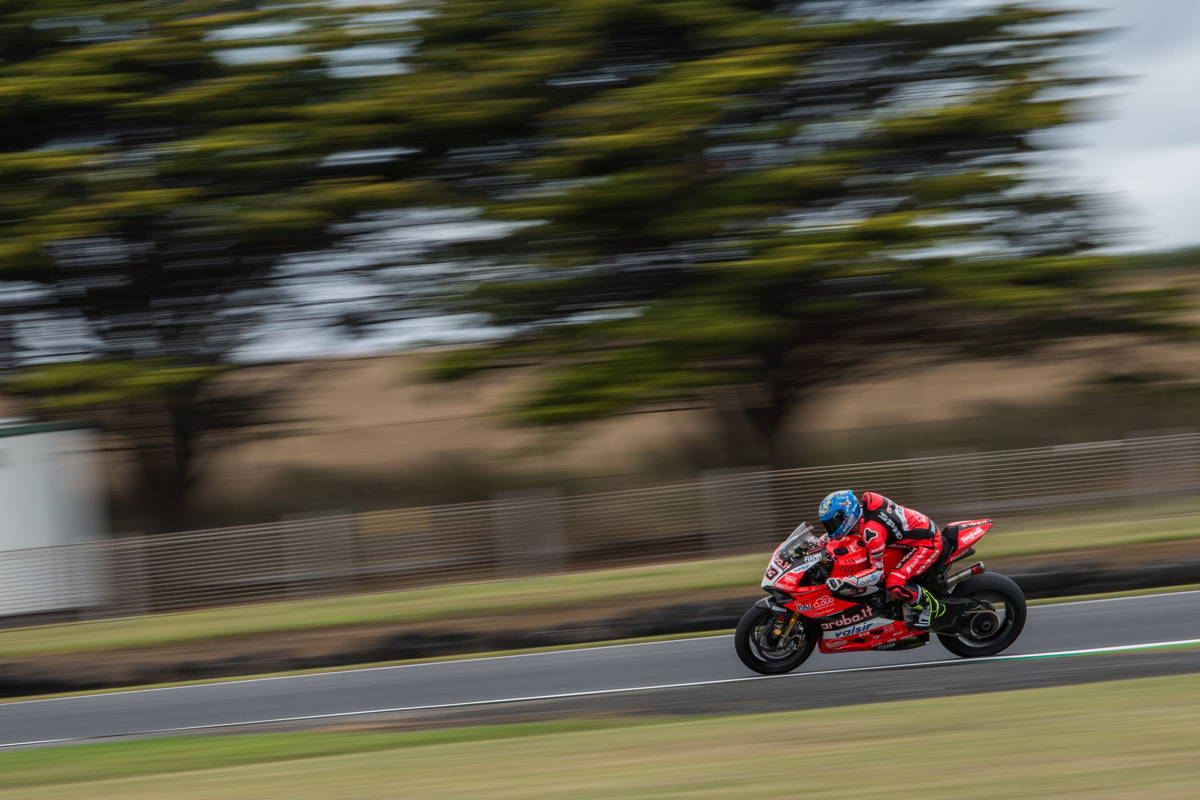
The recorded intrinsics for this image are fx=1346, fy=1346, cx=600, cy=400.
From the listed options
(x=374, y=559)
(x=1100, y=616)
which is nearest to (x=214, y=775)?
(x=1100, y=616)

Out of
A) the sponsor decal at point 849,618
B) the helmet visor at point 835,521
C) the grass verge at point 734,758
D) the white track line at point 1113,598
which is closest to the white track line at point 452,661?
the white track line at point 1113,598

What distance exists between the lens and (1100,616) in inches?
460

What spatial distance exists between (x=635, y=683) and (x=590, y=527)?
8.58 metres

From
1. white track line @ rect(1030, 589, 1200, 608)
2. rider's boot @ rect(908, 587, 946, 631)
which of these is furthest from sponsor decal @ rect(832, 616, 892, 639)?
white track line @ rect(1030, 589, 1200, 608)

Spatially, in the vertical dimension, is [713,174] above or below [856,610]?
above

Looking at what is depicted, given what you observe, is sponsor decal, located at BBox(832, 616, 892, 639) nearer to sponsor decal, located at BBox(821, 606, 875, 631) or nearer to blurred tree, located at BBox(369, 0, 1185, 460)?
sponsor decal, located at BBox(821, 606, 875, 631)

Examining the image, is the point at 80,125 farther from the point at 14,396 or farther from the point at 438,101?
the point at 438,101

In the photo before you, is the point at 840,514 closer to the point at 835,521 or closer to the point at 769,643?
the point at 835,521

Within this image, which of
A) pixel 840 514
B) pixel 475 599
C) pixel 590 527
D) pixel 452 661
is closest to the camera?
pixel 840 514

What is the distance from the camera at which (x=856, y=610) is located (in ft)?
33.2

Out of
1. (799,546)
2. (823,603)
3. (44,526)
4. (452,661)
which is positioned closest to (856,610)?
(823,603)

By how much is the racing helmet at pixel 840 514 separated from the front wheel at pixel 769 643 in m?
0.73

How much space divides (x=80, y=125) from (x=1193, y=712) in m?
17.1

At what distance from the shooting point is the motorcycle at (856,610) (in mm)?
9992
